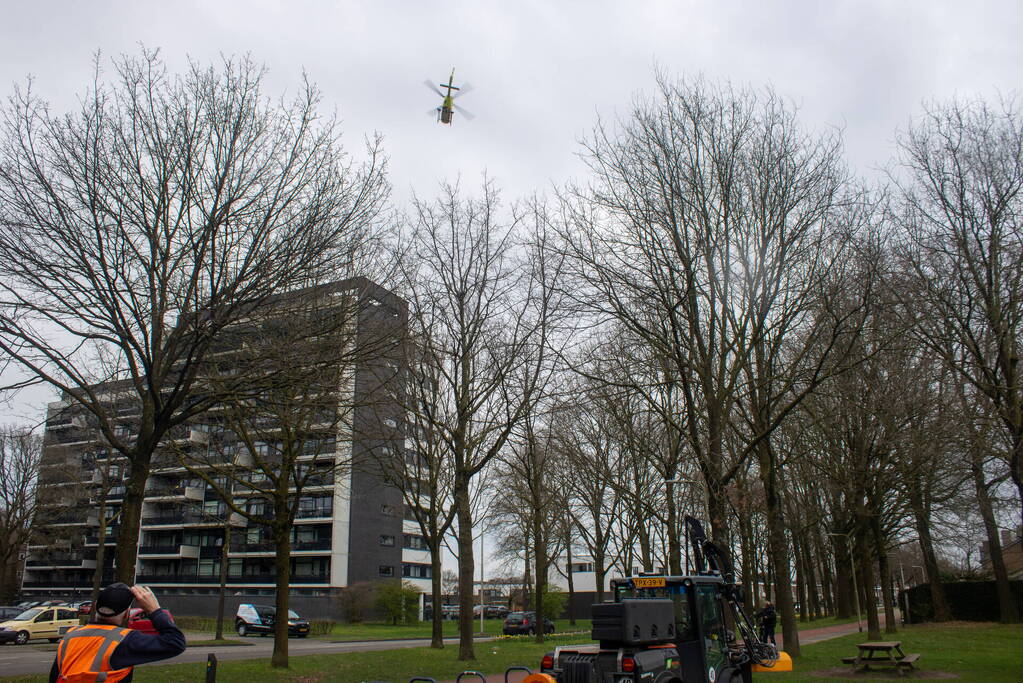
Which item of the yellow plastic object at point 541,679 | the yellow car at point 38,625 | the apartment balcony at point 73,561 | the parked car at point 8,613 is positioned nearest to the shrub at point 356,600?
the parked car at point 8,613

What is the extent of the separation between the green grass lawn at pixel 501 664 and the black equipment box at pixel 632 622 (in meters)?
8.29

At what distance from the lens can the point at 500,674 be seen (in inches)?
734

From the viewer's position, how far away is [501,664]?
2009 centimetres

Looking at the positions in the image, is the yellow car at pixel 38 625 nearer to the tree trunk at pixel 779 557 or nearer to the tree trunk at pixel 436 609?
the tree trunk at pixel 436 609

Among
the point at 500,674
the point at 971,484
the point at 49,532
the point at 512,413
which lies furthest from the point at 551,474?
the point at 49,532

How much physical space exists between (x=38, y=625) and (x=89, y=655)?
35.3 metres

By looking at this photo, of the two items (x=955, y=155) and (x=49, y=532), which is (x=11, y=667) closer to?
(x=955, y=155)

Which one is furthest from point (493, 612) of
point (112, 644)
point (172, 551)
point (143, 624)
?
point (112, 644)

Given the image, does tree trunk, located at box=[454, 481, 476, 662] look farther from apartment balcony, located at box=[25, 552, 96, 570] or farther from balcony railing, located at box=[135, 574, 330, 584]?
apartment balcony, located at box=[25, 552, 96, 570]

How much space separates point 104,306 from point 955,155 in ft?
62.4

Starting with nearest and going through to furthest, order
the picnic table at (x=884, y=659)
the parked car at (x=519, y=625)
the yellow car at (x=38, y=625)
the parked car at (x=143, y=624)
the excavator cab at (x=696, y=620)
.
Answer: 1. the parked car at (x=143, y=624)
2. the excavator cab at (x=696, y=620)
3. the picnic table at (x=884, y=659)
4. the yellow car at (x=38, y=625)
5. the parked car at (x=519, y=625)

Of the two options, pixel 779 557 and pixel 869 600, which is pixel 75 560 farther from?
pixel 779 557

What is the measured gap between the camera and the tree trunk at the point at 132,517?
10430mm

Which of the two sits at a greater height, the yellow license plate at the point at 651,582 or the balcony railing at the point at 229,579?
the yellow license plate at the point at 651,582
